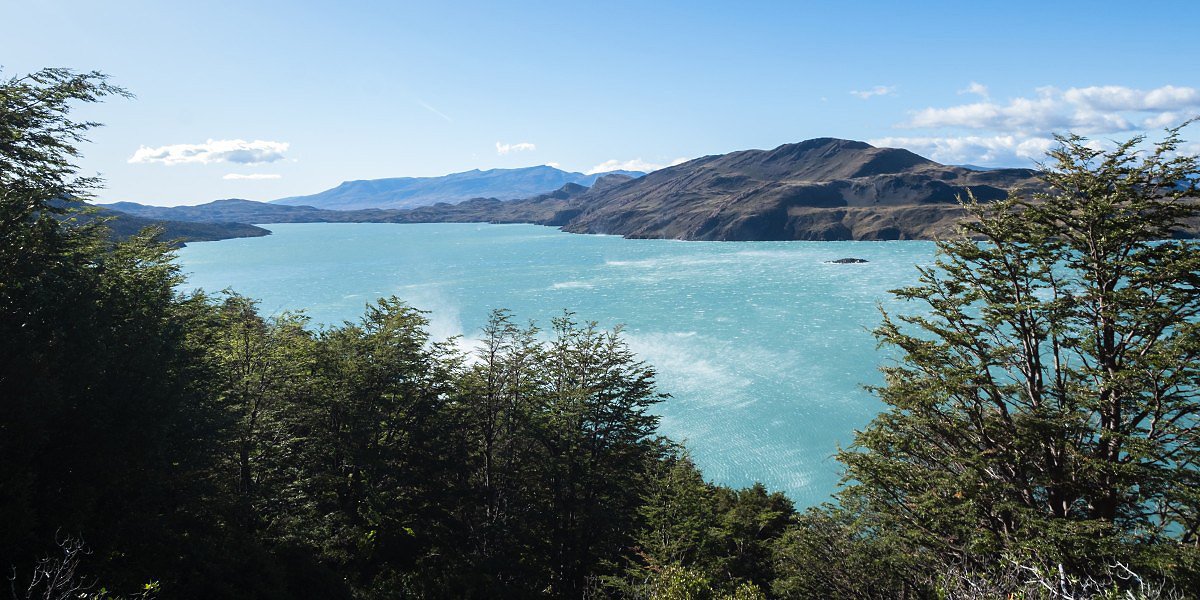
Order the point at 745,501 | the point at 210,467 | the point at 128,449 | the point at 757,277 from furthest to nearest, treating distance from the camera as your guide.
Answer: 1. the point at 757,277
2. the point at 745,501
3. the point at 210,467
4. the point at 128,449

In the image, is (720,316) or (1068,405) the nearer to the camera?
(1068,405)

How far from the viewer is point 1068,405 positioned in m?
17.2

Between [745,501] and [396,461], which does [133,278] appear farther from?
[745,501]

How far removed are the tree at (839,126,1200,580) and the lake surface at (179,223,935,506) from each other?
15.1ft

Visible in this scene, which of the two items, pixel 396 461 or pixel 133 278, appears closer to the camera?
pixel 133 278

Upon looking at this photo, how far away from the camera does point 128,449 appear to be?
17.9 m

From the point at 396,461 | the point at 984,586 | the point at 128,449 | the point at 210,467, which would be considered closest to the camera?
the point at 984,586

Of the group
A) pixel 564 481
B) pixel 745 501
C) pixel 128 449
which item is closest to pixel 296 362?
pixel 128 449

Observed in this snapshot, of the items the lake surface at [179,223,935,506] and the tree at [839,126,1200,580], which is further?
the lake surface at [179,223,935,506]

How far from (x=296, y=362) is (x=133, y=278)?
732 cm

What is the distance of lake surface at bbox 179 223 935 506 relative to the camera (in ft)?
185

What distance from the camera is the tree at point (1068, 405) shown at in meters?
15.8

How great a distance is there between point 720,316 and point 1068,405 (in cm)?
8915

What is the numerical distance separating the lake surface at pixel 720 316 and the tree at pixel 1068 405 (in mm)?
4616
